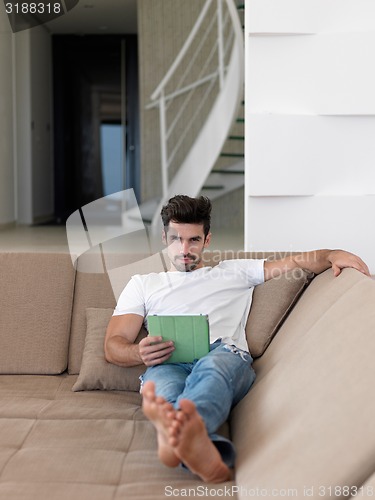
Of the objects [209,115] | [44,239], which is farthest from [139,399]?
[44,239]

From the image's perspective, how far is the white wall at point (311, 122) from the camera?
3270 mm

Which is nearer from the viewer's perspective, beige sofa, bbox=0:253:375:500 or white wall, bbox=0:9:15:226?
beige sofa, bbox=0:253:375:500

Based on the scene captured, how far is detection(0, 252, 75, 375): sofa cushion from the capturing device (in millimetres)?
2648

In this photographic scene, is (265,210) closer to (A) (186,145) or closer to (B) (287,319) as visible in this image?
(B) (287,319)

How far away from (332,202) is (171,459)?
6.24 ft

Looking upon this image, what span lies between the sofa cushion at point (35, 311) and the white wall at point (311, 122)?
39.8 inches

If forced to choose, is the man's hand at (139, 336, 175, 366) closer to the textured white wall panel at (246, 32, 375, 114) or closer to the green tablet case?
the green tablet case

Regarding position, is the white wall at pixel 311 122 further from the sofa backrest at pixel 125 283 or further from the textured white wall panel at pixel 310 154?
the sofa backrest at pixel 125 283

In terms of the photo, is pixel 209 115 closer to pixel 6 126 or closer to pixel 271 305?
pixel 6 126

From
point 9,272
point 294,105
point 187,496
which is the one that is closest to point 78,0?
point 294,105

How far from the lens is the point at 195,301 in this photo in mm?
2521

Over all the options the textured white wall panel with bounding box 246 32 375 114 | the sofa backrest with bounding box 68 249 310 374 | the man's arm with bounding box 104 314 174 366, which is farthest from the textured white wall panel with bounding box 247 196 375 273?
the man's arm with bounding box 104 314 174 366

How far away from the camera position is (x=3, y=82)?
9242mm

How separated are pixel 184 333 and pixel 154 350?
0.34 ft
